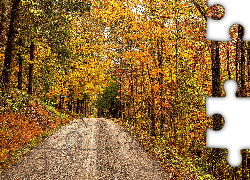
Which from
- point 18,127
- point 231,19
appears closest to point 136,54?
point 18,127

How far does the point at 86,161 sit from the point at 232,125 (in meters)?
8.60

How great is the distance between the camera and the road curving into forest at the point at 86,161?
311 inches

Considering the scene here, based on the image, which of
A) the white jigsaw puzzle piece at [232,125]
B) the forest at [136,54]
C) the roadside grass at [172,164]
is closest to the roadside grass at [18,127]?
the forest at [136,54]

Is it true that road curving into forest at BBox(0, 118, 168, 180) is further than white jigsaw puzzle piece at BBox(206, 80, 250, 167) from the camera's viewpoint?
Yes

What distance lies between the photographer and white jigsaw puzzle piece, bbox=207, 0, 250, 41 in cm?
238

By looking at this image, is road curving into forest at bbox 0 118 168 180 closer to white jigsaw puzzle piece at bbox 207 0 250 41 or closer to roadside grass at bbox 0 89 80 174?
roadside grass at bbox 0 89 80 174

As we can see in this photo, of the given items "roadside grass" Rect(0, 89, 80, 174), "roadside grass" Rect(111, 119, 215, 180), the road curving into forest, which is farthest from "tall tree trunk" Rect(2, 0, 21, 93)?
"roadside grass" Rect(111, 119, 215, 180)

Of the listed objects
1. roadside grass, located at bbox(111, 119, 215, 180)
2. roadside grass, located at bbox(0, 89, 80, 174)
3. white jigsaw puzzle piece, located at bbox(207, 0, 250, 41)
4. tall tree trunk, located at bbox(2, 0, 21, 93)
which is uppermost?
tall tree trunk, located at bbox(2, 0, 21, 93)

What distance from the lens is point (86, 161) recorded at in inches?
369

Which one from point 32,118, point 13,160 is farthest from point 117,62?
point 13,160

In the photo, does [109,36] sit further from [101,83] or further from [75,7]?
[101,83]

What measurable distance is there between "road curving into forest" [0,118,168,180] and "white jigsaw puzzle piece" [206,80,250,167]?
20.9 feet

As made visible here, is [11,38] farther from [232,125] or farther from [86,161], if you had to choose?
[232,125]

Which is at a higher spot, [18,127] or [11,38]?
[11,38]
